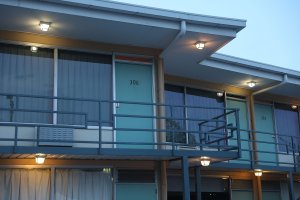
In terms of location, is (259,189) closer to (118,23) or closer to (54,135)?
→ (118,23)

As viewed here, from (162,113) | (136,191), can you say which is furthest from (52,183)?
(162,113)

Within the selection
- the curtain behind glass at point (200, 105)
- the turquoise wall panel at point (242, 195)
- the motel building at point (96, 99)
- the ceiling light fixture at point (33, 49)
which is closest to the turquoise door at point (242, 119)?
the curtain behind glass at point (200, 105)

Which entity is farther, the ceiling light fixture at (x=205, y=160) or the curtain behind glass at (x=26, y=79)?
the ceiling light fixture at (x=205, y=160)

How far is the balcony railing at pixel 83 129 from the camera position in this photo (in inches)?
375

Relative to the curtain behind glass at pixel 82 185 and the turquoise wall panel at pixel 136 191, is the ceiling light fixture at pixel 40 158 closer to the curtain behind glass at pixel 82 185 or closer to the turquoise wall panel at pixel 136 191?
the curtain behind glass at pixel 82 185

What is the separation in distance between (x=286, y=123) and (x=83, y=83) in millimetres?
8437

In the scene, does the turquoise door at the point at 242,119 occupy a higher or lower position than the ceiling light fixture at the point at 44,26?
lower

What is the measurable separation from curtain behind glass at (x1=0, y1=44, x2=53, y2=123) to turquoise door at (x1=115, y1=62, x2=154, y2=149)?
163 cm

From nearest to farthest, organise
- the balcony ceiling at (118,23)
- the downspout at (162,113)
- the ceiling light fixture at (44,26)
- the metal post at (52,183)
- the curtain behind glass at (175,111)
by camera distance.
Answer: the balcony ceiling at (118,23) < the metal post at (52,183) < the ceiling light fixture at (44,26) < the downspout at (162,113) < the curtain behind glass at (175,111)

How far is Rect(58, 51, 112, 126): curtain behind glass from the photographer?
35.9 ft

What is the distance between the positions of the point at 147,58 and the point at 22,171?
4.05 m

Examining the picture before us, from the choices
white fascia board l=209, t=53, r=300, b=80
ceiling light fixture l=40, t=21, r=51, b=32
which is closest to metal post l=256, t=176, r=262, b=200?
white fascia board l=209, t=53, r=300, b=80

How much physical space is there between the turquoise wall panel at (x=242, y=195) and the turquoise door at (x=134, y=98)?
4455mm

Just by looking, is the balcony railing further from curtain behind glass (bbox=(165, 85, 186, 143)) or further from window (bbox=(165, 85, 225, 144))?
window (bbox=(165, 85, 225, 144))
